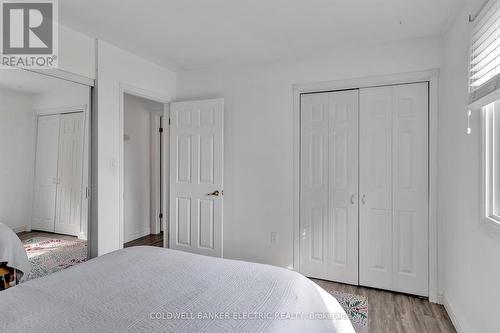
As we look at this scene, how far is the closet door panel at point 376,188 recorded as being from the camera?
2877 millimetres

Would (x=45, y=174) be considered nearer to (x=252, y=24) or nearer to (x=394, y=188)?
(x=252, y=24)

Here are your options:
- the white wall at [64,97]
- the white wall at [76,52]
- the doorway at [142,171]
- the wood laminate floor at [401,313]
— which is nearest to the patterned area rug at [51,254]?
the white wall at [64,97]

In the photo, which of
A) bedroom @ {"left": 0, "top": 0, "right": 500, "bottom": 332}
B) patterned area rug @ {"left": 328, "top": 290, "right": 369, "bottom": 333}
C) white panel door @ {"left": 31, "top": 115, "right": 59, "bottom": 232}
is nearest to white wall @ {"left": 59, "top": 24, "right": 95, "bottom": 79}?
bedroom @ {"left": 0, "top": 0, "right": 500, "bottom": 332}

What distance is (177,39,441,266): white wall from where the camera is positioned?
3.25 m

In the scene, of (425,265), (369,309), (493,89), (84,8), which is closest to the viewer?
(493,89)

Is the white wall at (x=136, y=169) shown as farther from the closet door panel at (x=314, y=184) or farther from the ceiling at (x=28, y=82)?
the closet door panel at (x=314, y=184)

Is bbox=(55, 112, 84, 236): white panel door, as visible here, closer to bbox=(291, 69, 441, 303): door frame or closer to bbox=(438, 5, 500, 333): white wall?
bbox=(291, 69, 441, 303): door frame

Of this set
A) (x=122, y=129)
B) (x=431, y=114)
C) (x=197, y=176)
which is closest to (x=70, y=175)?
(x=122, y=129)

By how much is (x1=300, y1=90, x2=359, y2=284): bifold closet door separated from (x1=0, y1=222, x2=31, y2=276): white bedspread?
2613 mm

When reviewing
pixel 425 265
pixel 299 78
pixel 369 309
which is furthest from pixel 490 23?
pixel 369 309

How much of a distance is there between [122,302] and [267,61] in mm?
2934

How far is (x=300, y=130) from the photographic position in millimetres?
3250

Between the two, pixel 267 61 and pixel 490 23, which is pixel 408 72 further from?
pixel 267 61

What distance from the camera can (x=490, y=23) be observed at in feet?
5.24
